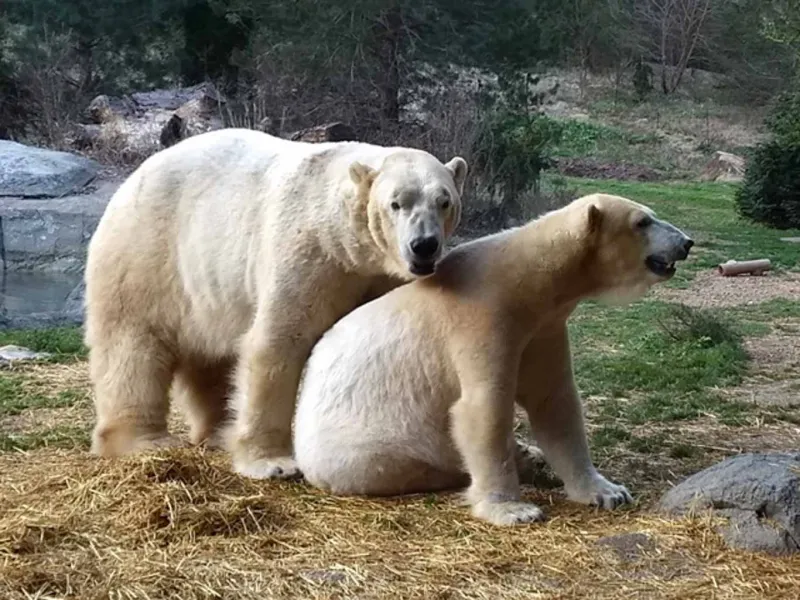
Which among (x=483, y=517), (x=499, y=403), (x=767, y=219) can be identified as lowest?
(x=767, y=219)

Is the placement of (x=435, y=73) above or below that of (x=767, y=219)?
above

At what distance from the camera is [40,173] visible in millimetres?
12336

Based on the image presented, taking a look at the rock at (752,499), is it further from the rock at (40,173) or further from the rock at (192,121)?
the rock at (192,121)

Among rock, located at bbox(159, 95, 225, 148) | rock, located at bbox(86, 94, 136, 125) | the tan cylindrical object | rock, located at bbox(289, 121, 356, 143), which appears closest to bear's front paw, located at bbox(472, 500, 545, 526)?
the tan cylindrical object

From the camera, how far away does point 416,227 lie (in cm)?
418

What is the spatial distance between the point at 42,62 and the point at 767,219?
10914 millimetres

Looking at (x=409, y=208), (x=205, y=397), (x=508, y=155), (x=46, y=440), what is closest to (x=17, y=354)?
(x=46, y=440)

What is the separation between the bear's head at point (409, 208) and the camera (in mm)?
4203

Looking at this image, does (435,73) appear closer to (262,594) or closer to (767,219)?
(767,219)

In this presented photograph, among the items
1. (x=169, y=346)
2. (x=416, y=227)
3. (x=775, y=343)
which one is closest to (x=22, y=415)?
(x=169, y=346)

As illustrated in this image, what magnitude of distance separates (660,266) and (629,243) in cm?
13

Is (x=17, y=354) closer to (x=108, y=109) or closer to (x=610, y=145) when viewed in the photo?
(x=108, y=109)

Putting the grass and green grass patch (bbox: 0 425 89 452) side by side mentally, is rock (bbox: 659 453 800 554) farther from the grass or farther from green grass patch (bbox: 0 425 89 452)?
the grass

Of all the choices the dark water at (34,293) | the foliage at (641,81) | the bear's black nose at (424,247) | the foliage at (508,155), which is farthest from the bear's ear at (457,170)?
the foliage at (641,81)
